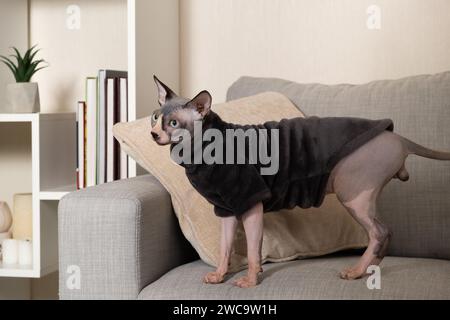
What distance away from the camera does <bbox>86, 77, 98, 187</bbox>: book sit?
2.04m

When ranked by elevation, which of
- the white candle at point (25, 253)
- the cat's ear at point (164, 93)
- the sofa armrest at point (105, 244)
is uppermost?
the cat's ear at point (164, 93)

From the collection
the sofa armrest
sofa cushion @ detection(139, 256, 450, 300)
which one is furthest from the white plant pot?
sofa cushion @ detection(139, 256, 450, 300)

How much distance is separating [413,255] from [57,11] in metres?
1.30

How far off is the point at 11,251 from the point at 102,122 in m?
0.43

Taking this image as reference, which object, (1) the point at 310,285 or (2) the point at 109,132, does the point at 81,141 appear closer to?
(2) the point at 109,132

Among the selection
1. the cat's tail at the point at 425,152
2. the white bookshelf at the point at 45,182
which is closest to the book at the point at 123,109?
the white bookshelf at the point at 45,182

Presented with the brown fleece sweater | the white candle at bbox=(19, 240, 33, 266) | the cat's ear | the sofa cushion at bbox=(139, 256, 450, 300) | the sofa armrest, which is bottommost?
the white candle at bbox=(19, 240, 33, 266)

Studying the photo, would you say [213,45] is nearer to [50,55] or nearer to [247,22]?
[247,22]

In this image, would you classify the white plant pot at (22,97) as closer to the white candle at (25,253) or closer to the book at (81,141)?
the book at (81,141)

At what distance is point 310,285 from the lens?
143 cm

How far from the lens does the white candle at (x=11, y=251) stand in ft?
6.91

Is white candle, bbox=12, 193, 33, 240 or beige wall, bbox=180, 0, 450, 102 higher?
beige wall, bbox=180, 0, 450, 102

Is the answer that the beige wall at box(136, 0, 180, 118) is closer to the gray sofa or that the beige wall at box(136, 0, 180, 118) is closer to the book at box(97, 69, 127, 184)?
the book at box(97, 69, 127, 184)

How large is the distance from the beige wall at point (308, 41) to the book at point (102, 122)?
40 centimetres
